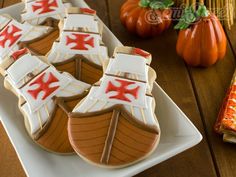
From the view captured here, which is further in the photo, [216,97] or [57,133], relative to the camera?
[216,97]

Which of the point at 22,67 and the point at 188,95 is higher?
the point at 22,67

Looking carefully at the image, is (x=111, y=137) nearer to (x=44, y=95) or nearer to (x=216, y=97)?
(x=44, y=95)

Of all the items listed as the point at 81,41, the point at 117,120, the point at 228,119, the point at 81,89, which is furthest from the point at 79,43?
the point at 228,119

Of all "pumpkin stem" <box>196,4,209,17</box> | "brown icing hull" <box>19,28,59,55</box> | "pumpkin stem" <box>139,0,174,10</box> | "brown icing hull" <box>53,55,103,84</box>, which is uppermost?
"pumpkin stem" <box>196,4,209,17</box>

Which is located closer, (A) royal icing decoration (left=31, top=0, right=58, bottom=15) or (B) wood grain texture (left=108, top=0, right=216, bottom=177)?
(B) wood grain texture (left=108, top=0, right=216, bottom=177)

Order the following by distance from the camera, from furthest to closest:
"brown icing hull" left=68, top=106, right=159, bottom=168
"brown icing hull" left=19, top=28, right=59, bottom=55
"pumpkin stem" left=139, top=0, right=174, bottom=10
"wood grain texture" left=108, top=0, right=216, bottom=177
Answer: "pumpkin stem" left=139, top=0, right=174, bottom=10 → "brown icing hull" left=19, top=28, right=59, bottom=55 → "wood grain texture" left=108, top=0, right=216, bottom=177 → "brown icing hull" left=68, top=106, right=159, bottom=168

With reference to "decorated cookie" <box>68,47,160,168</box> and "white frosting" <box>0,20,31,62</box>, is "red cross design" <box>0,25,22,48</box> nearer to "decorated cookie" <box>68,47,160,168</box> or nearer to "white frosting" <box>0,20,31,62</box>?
"white frosting" <box>0,20,31,62</box>

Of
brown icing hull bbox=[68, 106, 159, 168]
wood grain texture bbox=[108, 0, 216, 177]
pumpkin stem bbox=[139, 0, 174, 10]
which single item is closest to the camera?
brown icing hull bbox=[68, 106, 159, 168]

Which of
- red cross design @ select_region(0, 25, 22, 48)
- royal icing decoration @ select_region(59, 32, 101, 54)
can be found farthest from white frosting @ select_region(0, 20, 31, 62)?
royal icing decoration @ select_region(59, 32, 101, 54)
